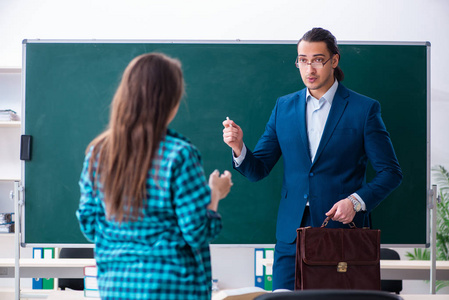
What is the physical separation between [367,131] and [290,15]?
9.40 feet

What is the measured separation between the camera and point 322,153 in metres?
2.28

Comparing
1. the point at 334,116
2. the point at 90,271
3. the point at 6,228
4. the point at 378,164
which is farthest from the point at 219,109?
the point at 6,228

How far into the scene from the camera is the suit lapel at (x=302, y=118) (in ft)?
7.59

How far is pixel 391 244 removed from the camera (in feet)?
10.00

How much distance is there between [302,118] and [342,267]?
0.71 meters

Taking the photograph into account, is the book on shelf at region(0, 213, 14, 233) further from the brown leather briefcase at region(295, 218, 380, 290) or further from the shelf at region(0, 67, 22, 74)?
the brown leather briefcase at region(295, 218, 380, 290)

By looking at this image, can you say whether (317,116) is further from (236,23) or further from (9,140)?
(9,140)

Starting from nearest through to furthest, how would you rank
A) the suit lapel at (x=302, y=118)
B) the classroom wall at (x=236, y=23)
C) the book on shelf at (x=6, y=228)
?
the suit lapel at (x=302, y=118), the book on shelf at (x=6, y=228), the classroom wall at (x=236, y=23)

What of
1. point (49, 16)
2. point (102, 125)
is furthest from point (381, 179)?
point (49, 16)

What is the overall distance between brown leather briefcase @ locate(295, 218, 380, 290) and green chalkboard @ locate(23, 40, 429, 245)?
3.26 feet

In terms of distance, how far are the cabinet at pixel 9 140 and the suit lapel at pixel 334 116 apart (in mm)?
3701

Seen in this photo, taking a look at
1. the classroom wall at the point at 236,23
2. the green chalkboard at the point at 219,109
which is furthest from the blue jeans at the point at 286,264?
the classroom wall at the point at 236,23

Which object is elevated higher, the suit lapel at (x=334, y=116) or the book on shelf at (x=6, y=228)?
the suit lapel at (x=334, y=116)

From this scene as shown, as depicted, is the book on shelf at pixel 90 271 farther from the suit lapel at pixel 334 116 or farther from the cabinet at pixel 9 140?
the cabinet at pixel 9 140
